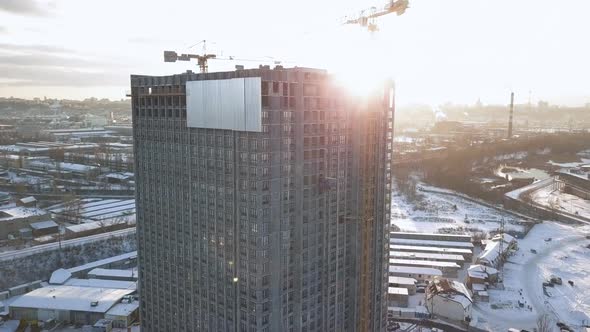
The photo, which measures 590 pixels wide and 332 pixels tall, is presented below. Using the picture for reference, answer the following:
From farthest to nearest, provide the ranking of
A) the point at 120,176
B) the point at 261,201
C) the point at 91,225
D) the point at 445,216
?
the point at 120,176, the point at 445,216, the point at 91,225, the point at 261,201

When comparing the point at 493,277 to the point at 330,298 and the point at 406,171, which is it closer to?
the point at 330,298

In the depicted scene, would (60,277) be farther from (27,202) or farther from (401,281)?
(401,281)

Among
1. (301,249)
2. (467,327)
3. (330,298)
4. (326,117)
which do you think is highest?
(326,117)

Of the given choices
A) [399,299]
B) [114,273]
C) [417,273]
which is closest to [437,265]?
[417,273]

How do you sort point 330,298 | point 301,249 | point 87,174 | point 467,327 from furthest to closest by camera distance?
point 87,174
point 467,327
point 330,298
point 301,249

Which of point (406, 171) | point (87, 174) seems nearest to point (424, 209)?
point (406, 171)

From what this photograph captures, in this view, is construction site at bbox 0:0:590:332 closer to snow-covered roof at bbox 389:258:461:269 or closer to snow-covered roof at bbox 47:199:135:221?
snow-covered roof at bbox 389:258:461:269

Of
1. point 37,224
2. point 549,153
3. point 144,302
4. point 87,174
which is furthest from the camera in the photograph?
point 549,153
